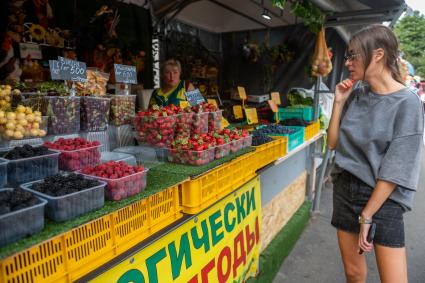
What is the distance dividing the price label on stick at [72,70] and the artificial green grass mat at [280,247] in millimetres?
2026

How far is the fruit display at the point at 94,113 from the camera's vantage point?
1.70 m

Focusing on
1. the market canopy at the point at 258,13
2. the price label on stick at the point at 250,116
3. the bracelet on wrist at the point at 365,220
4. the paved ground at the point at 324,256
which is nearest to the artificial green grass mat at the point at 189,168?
the bracelet on wrist at the point at 365,220

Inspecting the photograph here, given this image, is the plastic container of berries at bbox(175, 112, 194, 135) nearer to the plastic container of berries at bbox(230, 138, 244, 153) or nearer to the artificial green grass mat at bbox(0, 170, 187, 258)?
the plastic container of berries at bbox(230, 138, 244, 153)

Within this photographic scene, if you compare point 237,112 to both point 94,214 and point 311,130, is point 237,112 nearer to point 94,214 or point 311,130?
point 311,130

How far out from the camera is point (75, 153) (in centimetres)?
134

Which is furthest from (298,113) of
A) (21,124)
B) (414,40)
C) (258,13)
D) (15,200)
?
(414,40)

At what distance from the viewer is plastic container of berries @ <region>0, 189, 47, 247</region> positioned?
83 centimetres

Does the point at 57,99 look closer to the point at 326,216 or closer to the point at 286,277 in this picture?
the point at 286,277

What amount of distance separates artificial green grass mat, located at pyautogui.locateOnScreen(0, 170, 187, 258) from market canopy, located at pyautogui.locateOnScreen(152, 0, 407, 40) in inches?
101

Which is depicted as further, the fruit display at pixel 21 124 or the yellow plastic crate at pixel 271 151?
the yellow plastic crate at pixel 271 151

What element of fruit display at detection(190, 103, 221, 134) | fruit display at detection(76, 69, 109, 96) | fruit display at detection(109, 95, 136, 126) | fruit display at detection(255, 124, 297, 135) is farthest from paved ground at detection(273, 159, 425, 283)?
fruit display at detection(76, 69, 109, 96)

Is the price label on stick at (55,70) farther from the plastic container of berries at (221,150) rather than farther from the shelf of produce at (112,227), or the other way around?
the plastic container of berries at (221,150)

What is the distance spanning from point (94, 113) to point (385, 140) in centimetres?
158

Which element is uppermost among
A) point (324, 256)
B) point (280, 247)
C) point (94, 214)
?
point (94, 214)
